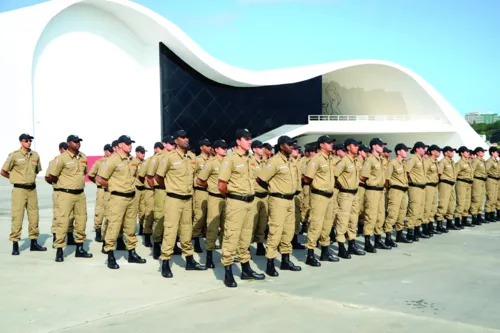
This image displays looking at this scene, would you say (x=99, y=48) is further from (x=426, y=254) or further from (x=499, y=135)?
(x=499, y=135)

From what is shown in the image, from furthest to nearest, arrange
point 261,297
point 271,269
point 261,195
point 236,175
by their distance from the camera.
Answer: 1. point 261,195
2. point 271,269
3. point 236,175
4. point 261,297

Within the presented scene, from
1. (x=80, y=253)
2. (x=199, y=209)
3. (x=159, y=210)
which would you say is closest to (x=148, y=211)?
(x=159, y=210)

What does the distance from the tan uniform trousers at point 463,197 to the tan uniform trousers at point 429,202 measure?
4.66 ft

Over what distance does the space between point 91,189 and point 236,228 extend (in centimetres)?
1418

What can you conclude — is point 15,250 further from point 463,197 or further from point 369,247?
point 463,197

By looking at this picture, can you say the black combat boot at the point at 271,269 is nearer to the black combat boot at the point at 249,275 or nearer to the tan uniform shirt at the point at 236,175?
the black combat boot at the point at 249,275

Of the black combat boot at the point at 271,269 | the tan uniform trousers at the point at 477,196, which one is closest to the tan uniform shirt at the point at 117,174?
the black combat boot at the point at 271,269

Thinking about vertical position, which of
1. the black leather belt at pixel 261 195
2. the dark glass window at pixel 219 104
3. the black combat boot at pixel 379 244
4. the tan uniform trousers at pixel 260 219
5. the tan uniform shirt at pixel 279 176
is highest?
the dark glass window at pixel 219 104

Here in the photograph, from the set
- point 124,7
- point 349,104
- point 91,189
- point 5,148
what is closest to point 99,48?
point 124,7

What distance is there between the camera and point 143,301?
559cm

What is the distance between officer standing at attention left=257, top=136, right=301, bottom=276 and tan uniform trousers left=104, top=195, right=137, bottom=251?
191cm

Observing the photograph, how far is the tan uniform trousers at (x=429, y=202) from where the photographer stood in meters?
9.98

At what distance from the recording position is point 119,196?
734cm

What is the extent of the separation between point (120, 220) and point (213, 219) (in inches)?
51.0
